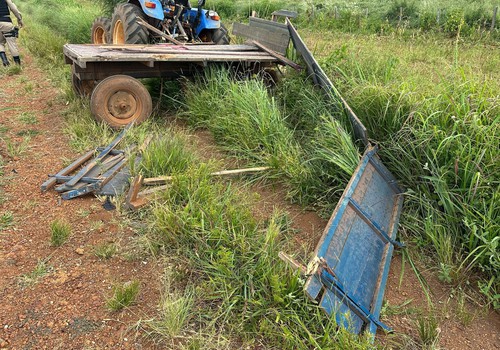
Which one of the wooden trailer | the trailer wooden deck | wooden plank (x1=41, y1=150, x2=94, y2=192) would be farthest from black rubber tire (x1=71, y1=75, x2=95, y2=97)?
wooden plank (x1=41, y1=150, x2=94, y2=192)

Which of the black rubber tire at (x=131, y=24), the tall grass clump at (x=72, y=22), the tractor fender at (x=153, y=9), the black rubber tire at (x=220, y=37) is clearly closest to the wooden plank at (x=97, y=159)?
the black rubber tire at (x=131, y=24)

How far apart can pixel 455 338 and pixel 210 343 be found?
59.7 inches

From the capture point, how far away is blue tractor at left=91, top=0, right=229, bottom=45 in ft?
21.2

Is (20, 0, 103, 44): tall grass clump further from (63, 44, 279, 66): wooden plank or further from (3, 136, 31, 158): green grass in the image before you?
(3, 136, 31, 158): green grass

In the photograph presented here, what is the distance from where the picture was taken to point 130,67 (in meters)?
5.24

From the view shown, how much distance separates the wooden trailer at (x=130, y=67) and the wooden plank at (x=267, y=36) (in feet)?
0.72

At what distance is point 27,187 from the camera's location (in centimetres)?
377

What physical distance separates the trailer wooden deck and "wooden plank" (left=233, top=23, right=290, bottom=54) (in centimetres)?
21

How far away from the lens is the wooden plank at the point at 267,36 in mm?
5817

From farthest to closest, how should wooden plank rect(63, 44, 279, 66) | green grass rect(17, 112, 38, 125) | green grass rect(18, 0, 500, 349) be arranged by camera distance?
green grass rect(17, 112, 38, 125) → wooden plank rect(63, 44, 279, 66) → green grass rect(18, 0, 500, 349)

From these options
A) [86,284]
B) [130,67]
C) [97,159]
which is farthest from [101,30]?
[86,284]

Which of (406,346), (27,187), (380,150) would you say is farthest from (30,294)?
(380,150)

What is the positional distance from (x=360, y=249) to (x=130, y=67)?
3812 mm

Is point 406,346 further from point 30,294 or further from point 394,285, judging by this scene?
point 30,294
